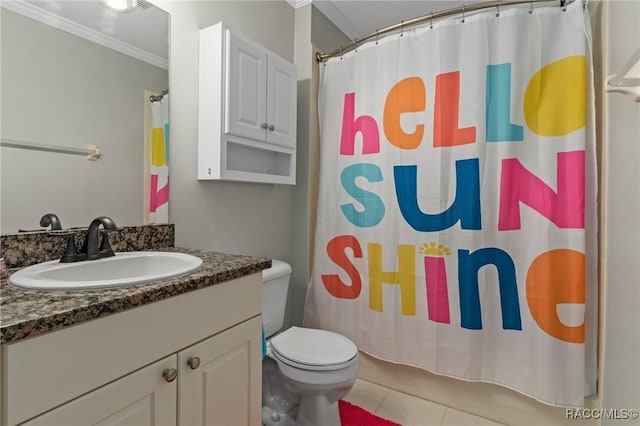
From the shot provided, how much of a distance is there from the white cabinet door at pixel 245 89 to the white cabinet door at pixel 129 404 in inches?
41.5

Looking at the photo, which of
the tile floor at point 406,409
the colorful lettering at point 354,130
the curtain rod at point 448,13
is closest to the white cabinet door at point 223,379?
the tile floor at point 406,409

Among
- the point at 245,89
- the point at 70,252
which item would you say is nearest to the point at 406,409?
the point at 70,252

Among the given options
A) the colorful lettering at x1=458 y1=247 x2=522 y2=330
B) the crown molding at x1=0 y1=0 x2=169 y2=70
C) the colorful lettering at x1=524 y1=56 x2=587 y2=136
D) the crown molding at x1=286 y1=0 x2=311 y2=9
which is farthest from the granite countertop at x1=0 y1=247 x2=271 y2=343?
the crown molding at x1=286 y1=0 x2=311 y2=9

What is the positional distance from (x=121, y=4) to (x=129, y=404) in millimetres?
1395

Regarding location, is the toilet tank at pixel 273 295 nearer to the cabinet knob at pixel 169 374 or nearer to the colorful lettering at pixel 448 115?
the cabinet knob at pixel 169 374

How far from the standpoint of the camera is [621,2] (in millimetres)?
1151

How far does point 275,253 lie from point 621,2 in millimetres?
1916

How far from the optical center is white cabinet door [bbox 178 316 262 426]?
3.04 feet

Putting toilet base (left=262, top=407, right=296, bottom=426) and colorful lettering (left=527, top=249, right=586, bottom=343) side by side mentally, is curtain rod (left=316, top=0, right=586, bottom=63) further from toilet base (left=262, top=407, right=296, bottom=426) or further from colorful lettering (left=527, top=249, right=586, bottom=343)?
toilet base (left=262, top=407, right=296, bottom=426)

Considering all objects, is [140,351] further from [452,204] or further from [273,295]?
[452,204]

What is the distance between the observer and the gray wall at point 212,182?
150 centimetres

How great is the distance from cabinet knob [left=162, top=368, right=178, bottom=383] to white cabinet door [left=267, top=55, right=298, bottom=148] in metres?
1.22

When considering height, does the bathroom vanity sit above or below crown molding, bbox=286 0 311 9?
below

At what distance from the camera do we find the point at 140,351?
81 cm
